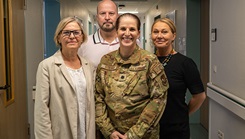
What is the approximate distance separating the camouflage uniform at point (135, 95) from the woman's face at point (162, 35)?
9.5 inches

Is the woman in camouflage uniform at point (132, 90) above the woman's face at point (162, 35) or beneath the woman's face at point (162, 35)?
beneath

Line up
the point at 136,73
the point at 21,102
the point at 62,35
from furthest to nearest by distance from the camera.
→ the point at 21,102 < the point at 62,35 < the point at 136,73

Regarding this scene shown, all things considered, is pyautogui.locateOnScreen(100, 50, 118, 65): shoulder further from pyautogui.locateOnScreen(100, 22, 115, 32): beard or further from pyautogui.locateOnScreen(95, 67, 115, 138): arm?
pyautogui.locateOnScreen(100, 22, 115, 32): beard

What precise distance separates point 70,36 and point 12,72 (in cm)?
110

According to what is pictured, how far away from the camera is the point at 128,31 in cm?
159

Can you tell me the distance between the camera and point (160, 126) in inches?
70.7

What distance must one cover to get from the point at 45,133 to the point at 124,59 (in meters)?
0.65

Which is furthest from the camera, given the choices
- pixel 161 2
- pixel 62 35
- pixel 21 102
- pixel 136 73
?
pixel 161 2

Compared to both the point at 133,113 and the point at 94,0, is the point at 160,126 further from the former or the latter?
the point at 94,0

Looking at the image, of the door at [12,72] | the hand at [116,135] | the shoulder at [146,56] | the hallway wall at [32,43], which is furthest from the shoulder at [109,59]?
the hallway wall at [32,43]

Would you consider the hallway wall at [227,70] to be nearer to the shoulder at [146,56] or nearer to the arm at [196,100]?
the arm at [196,100]

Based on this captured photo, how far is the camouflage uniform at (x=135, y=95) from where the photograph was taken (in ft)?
5.18

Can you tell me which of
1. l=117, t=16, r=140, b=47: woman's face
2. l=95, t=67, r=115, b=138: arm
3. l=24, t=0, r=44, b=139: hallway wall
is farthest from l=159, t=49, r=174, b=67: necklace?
l=24, t=0, r=44, b=139: hallway wall

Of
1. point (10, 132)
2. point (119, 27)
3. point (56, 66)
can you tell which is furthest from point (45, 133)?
point (10, 132)
